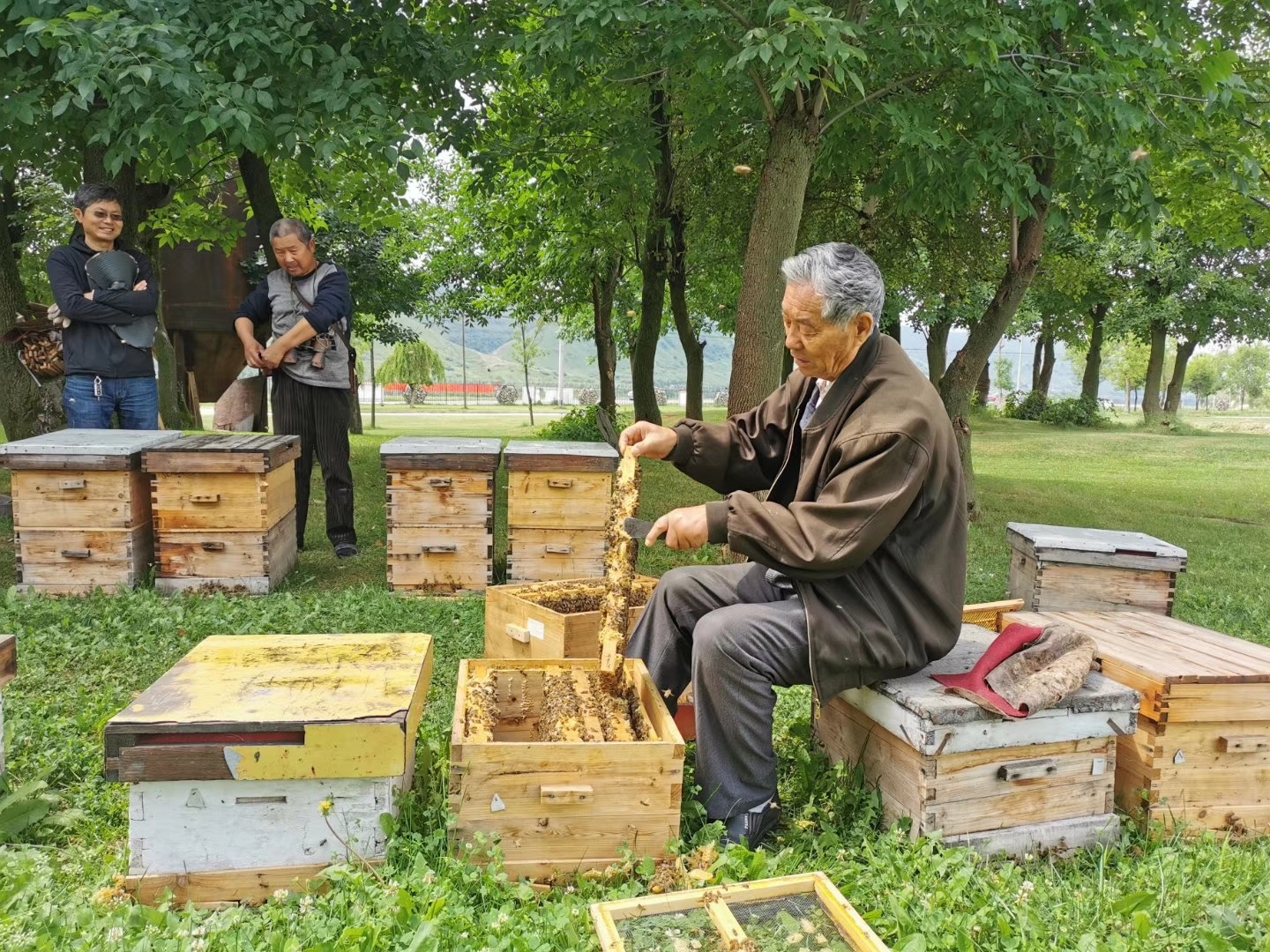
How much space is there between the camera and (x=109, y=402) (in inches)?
237

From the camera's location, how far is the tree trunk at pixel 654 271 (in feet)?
38.5

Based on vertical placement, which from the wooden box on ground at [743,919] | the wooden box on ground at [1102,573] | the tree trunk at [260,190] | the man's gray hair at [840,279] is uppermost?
the tree trunk at [260,190]

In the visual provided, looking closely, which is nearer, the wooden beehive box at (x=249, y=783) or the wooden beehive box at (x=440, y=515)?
the wooden beehive box at (x=249, y=783)

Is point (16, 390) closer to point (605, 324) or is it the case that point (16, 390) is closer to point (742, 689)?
point (742, 689)

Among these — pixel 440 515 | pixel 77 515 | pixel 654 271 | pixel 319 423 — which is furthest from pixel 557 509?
pixel 654 271

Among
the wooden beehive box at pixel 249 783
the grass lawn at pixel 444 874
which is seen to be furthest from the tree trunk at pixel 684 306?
the wooden beehive box at pixel 249 783

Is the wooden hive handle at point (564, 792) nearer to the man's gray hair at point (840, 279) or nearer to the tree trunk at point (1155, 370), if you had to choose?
the man's gray hair at point (840, 279)

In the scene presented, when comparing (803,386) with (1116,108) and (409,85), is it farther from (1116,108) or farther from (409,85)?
(409,85)

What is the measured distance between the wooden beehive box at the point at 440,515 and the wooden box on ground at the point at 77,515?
142cm

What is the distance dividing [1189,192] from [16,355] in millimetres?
11026

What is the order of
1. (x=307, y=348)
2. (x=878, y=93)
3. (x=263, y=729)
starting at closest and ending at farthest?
1. (x=263, y=729)
2. (x=307, y=348)
3. (x=878, y=93)

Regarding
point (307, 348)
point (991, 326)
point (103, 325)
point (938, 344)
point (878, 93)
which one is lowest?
point (307, 348)

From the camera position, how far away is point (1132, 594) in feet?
14.5

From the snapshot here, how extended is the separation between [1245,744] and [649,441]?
2.19 metres
